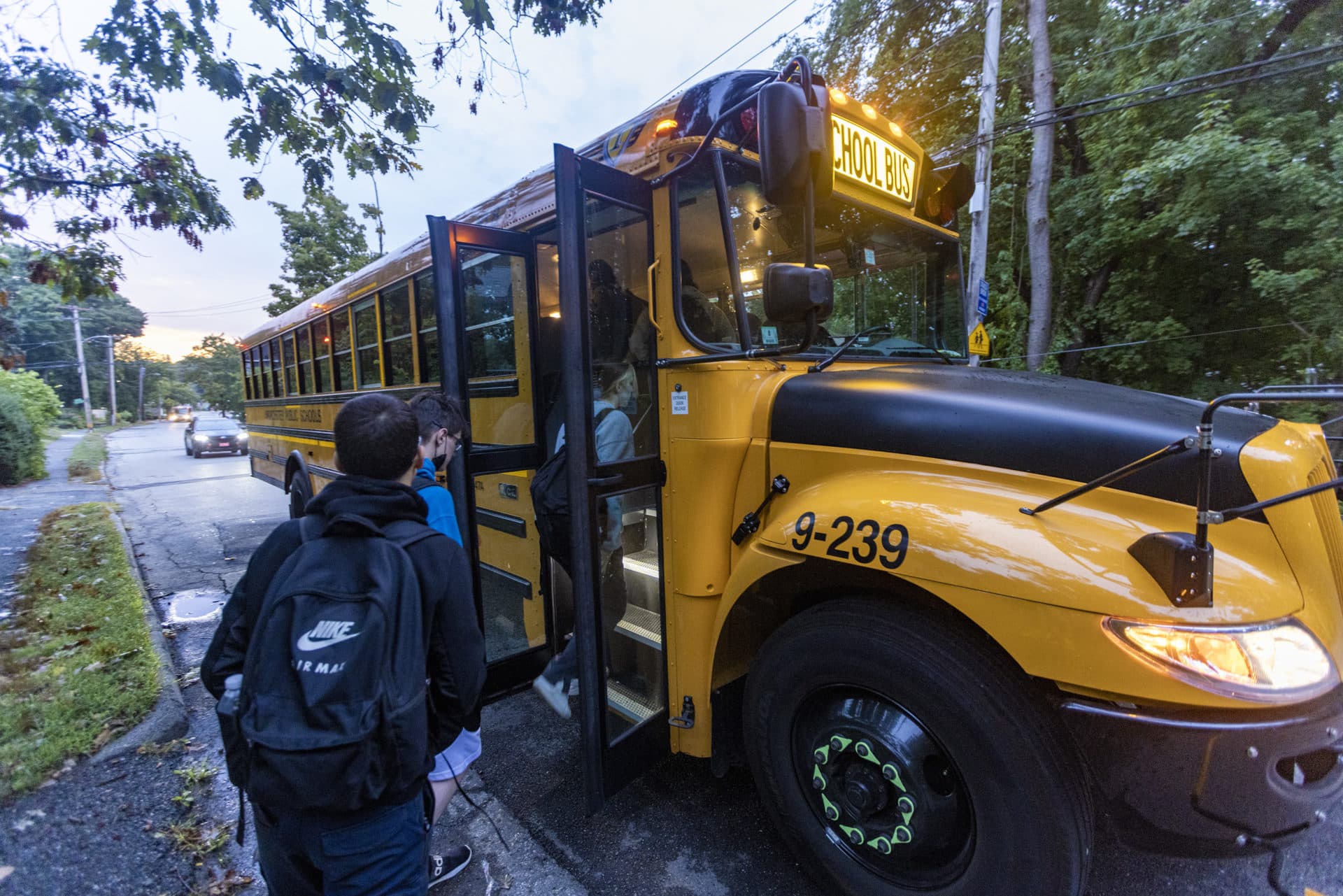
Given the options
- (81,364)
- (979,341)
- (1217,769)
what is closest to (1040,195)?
(979,341)

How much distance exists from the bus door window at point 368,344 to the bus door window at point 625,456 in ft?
9.12

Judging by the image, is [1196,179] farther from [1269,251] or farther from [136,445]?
[136,445]

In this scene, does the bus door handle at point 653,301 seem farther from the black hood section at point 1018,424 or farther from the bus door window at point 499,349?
the bus door window at point 499,349

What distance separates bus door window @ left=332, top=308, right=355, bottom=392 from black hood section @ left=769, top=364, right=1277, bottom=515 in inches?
175

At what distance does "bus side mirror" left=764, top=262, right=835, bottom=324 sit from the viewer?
1.83 m

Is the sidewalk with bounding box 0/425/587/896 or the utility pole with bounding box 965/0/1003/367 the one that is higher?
the utility pole with bounding box 965/0/1003/367

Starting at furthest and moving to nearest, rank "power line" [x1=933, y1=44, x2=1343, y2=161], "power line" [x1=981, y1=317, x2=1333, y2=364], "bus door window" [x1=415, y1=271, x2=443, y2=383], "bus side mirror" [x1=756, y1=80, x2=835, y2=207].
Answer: "power line" [x1=981, y1=317, x2=1333, y2=364] < "power line" [x1=933, y1=44, x2=1343, y2=161] < "bus door window" [x1=415, y1=271, x2=443, y2=383] < "bus side mirror" [x1=756, y1=80, x2=835, y2=207]

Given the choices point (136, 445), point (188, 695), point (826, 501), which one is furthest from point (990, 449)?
point (136, 445)

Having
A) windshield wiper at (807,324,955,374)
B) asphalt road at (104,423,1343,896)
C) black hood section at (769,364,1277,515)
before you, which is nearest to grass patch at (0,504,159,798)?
asphalt road at (104,423,1343,896)

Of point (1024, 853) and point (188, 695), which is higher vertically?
point (1024, 853)

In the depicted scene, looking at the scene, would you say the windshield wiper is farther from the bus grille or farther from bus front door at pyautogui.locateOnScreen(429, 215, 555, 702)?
bus front door at pyautogui.locateOnScreen(429, 215, 555, 702)

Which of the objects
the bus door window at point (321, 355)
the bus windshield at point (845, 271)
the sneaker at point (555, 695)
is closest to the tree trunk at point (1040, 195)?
the bus windshield at point (845, 271)

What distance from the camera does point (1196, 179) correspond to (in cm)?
782

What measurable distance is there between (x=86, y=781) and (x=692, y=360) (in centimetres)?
318
